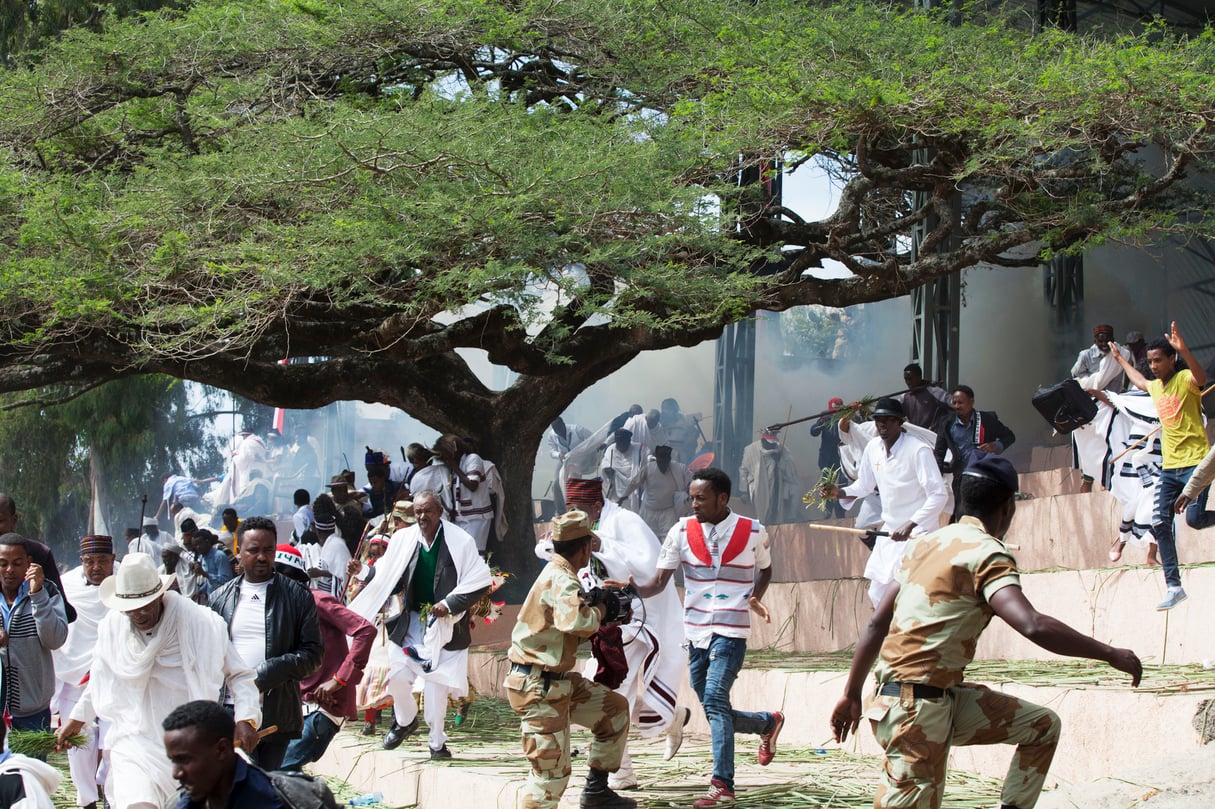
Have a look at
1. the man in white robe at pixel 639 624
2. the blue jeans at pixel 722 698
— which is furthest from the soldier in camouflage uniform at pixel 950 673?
the man in white robe at pixel 639 624

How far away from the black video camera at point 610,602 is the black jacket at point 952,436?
6.16m

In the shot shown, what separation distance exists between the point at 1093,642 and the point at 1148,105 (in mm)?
9772

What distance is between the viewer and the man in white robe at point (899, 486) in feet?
30.9

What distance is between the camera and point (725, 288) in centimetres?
1352

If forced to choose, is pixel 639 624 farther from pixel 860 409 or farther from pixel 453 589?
pixel 860 409

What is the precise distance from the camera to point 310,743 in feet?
25.1

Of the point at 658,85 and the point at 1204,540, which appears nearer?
the point at 1204,540

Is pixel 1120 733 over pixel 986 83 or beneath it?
beneath

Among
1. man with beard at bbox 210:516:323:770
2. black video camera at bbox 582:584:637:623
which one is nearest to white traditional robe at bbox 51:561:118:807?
man with beard at bbox 210:516:323:770

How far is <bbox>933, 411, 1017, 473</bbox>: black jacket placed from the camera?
12.7 meters

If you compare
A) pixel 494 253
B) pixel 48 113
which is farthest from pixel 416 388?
pixel 48 113

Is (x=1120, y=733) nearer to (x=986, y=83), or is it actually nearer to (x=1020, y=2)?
(x=986, y=83)

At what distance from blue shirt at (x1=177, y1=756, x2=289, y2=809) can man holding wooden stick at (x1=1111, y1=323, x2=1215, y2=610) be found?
671cm

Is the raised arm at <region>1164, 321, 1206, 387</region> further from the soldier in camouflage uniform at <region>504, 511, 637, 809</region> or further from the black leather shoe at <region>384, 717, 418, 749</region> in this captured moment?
the black leather shoe at <region>384, 717, 418, 749</region>
